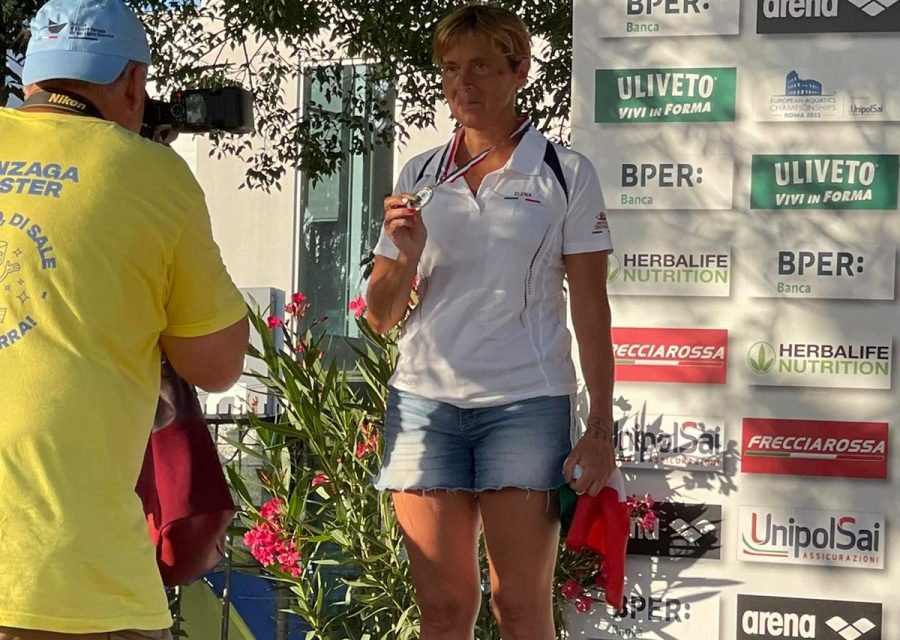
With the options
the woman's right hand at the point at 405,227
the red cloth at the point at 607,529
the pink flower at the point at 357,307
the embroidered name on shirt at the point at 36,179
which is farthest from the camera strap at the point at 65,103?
the pink flower at the point at 357,307

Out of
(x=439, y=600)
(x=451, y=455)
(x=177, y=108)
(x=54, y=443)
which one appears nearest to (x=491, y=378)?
(x=451, y=455)

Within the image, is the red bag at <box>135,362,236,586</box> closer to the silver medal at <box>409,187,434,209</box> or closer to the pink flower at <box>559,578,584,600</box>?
the silver medal at <box>409,187,434,209</box>

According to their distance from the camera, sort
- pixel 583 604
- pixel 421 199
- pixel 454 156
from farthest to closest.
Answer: pixel 583 604 → pixel 454 156 → pixel 421 199

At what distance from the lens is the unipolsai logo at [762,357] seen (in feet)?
13.2

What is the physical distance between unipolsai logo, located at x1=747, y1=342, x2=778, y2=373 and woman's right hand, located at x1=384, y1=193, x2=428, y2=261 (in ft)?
4.81

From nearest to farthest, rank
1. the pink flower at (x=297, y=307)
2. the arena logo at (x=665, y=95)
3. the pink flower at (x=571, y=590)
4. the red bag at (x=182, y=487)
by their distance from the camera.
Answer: the red bag at (x=182, y=487) < the arena logo at (x=665, y=95) < the pink flower at (x=571, y=590) < the pink flower at (x=297, y=307)

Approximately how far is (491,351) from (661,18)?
61.9 inches

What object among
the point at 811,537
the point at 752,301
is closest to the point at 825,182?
the point at 752,301

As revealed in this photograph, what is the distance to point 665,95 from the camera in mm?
4078

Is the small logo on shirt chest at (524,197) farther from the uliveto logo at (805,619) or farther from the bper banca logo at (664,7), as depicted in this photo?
the uliveto logo at (805,619)

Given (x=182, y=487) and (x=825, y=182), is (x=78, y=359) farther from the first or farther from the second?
(x=825, y=182)

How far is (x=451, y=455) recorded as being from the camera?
2982 mm

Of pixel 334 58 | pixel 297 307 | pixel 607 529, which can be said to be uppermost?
pixel 334 58

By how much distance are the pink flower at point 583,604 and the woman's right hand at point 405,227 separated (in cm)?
166
